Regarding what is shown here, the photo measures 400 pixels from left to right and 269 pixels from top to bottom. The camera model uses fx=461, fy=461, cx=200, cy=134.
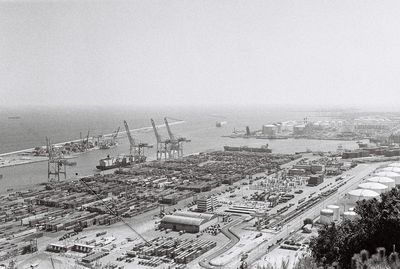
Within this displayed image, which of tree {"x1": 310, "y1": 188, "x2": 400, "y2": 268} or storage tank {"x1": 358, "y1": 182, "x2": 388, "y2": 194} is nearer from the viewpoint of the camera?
A: tree {"x1": 310, "y1": 188, "x2": 400, "y2": 268}

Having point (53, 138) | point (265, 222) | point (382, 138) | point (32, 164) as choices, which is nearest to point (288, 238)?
point (265, 222)

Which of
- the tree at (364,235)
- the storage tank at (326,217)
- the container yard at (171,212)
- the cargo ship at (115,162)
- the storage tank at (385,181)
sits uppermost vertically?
the tree at (364,235)

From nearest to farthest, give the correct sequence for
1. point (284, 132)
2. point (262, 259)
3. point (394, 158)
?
point (262, 259) → point (394, 158) → point (284, 132)

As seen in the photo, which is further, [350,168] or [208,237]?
[350,168]

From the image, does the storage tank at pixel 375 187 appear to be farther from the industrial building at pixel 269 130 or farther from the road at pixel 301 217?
the industrial building at pixel 269 130

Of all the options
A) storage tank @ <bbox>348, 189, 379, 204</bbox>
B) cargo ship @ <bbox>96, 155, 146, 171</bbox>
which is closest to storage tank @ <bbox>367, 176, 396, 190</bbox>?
storage tank @ <bbox>348, 189, 379, 204</bbox>

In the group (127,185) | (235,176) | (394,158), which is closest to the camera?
(127,185)

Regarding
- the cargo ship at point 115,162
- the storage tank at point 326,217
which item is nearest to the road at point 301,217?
the storage tank at point 326,217

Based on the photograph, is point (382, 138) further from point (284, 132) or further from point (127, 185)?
point (127, 185)

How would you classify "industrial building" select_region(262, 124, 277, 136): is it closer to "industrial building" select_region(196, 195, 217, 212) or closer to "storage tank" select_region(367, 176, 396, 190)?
"storage tank" select_region(367, 176, 396, 190)
